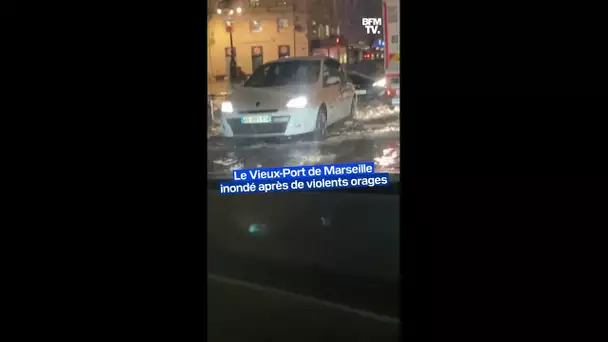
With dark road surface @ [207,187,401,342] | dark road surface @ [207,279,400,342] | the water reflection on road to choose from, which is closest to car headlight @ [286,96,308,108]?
the water reflection on road

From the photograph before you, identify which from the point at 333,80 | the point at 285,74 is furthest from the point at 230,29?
the point at 333,80

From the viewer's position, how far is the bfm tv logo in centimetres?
368

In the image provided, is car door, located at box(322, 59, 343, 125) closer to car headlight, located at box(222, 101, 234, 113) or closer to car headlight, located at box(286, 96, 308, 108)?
car headlight, located at box(286, 96, 308, 108)

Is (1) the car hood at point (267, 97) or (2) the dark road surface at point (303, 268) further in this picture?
(1) the car hood at point (267, 97)

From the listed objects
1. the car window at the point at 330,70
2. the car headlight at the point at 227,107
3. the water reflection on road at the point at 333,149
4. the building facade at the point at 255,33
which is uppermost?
the building facade at the point at 255,33

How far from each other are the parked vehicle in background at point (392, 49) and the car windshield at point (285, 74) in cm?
43

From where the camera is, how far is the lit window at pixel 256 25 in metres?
3.44

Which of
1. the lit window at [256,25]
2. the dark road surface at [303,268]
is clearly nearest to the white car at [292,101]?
the lit window at [256,25]

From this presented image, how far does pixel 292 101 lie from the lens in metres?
3.81

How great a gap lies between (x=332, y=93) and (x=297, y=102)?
0.24 m

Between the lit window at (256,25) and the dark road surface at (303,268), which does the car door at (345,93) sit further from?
the dark road surface at (303,268)
